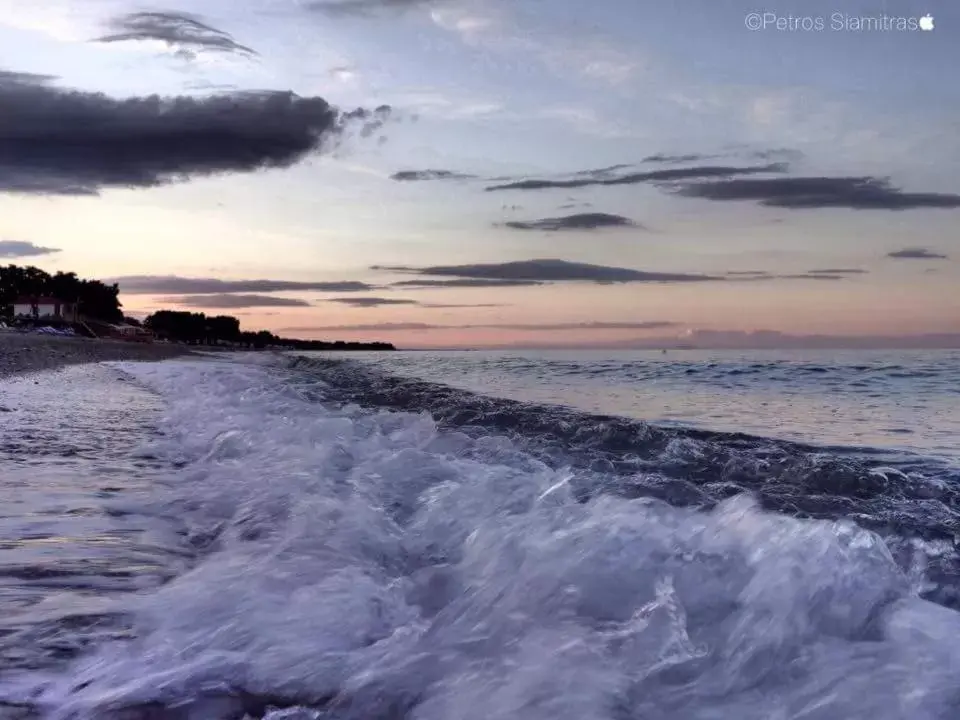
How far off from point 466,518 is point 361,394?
13338mm

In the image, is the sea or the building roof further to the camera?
the building roof

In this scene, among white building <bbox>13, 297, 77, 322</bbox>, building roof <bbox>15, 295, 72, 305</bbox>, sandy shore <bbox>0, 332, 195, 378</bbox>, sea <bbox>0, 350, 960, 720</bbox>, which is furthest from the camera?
building roof <bbox>15, 295, 72, 305</bbox>

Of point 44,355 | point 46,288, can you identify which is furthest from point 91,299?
point 44,355

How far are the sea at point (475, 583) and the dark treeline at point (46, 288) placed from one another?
136 m

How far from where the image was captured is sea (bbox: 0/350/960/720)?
2895mm

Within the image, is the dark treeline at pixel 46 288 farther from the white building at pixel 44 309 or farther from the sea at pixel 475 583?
the sea at pixel 475 583

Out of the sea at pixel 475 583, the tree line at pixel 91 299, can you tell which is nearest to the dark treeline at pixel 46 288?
the tree line at pixel 91 299

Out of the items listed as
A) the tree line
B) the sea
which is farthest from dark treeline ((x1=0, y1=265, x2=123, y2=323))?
the sea

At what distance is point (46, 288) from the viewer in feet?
424

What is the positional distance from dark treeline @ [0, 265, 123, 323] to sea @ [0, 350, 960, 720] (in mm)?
136400

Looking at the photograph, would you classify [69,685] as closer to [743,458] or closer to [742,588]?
[742,588]

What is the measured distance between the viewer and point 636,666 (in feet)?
10.3

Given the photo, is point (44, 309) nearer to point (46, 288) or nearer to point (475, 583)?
point (46, 288)

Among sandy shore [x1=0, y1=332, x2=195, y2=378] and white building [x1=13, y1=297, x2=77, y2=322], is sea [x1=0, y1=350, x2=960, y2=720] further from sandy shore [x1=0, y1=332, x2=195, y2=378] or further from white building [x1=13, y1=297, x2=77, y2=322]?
white building [x1=13, y1=297, x2=77, y2=322]
